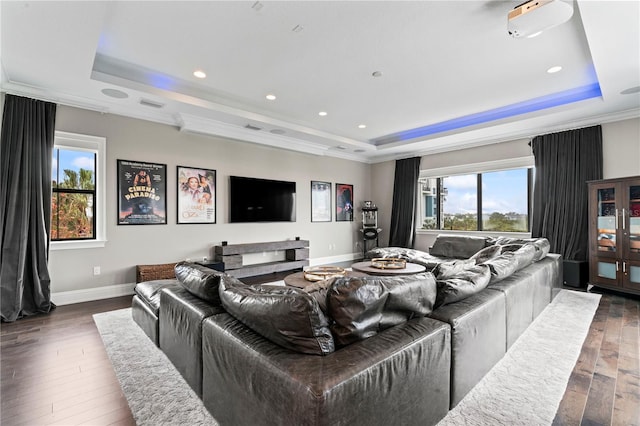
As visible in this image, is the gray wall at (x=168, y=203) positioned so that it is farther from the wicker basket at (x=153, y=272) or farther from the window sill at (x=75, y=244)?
the wicker basket at (x=153, y=272)

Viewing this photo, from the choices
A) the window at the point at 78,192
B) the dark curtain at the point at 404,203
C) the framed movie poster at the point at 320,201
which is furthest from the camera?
the dark curtain at the point at 404,203

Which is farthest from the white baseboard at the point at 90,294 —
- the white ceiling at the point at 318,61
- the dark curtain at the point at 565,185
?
the dark curtain at the point at 565,185

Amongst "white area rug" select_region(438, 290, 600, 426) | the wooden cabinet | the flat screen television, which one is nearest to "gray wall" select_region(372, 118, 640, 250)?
the wooden cabinet

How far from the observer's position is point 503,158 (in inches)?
239

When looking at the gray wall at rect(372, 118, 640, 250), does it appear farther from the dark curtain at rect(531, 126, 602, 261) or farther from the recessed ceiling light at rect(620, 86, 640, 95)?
the recessed ceiling light at rect(620, 86, 640, 95)

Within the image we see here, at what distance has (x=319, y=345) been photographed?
1321mm

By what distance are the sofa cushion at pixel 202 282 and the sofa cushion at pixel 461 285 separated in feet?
4.79

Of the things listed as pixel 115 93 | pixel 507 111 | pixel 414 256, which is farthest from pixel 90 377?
pixel 507 111

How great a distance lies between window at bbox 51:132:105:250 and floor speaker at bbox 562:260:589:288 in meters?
7.11

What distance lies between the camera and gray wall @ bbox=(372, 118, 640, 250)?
464 centimetres

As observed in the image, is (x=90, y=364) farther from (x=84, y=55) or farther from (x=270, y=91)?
(x=270, y=91)

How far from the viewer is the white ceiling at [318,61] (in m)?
2.61

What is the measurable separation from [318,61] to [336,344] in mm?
3135

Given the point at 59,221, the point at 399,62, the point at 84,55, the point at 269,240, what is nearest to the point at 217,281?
the point at 84,55
